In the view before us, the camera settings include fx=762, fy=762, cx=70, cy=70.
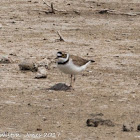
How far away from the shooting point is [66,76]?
12.8 meters

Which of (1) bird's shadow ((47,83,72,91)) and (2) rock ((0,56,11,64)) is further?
(2) rock ((0,56,11,64))

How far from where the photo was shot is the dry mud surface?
979 centimetres

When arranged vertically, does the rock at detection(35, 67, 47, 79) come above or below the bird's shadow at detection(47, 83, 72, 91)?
below

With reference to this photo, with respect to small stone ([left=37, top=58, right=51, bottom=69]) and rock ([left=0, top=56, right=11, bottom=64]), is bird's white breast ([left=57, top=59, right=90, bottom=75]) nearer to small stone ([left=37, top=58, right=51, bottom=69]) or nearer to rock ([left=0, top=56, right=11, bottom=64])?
small stone ([left=37, top=58, right=51, bottom=69])

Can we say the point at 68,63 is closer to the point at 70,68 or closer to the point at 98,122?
the point at 70,68

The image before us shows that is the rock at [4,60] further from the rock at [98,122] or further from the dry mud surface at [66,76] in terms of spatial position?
the rock at [98,122]

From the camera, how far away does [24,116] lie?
33.4 ft

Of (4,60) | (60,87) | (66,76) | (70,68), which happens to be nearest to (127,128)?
(70,68)


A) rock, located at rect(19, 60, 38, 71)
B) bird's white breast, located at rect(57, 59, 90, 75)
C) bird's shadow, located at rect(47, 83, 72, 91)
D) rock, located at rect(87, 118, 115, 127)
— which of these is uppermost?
bird's white breast, located at rect(57, 59, 90, 75)

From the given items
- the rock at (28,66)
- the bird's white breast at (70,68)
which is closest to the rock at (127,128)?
the bird's white breast at (70,68)

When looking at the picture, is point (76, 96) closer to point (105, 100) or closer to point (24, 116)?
point (105, 100)

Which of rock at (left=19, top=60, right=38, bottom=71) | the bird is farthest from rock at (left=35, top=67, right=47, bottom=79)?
the bird

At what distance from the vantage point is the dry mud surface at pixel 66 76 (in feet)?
32.1

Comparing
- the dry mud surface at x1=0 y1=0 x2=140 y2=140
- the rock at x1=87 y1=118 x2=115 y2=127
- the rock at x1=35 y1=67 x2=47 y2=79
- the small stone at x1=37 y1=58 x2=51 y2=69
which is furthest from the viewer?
the small stone at x1=37 y1=58 x2=51 y2=69
